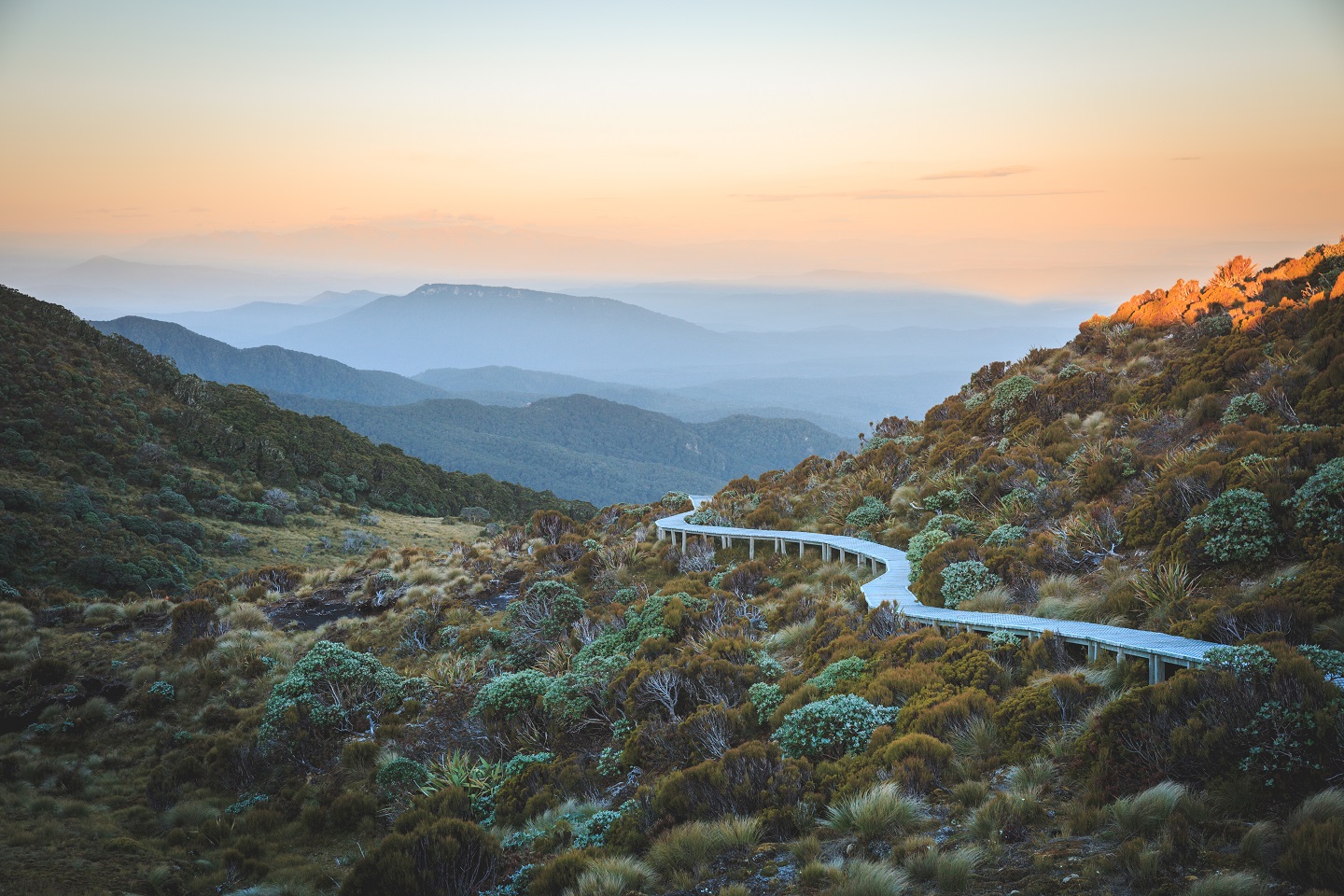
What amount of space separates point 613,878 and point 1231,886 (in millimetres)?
4115

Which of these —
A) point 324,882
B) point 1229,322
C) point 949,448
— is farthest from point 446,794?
point 1229,322

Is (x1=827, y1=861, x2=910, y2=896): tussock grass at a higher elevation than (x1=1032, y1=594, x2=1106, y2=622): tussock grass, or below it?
below

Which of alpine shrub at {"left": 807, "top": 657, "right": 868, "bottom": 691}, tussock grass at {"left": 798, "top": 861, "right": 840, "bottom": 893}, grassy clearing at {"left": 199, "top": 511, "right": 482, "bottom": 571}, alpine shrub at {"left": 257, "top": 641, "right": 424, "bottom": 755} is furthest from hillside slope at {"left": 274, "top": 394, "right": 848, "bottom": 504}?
tussock grass at {"left": 798, "top": 861, "right": 840, "bottom": 893}

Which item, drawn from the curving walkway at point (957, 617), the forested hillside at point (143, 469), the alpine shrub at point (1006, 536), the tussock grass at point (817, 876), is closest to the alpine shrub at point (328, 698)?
the curving walkway at point (957, 617)

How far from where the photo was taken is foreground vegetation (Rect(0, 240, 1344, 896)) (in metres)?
5.41

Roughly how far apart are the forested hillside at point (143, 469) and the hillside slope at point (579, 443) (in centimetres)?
8640

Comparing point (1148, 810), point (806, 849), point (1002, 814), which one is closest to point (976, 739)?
point (1002, 814)

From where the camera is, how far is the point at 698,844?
627 centimetres

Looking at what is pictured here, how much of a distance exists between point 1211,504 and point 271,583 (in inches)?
879

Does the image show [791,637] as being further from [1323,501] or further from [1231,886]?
[1231,886]

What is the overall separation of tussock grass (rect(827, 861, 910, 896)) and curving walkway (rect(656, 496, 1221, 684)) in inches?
Answer: 138

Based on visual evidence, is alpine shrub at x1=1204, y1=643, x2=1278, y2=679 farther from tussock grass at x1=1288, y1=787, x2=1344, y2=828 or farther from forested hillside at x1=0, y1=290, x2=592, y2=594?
forested hillside at x1=0, y1=290, x2=592, y2=594

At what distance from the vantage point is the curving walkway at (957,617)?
23.0 ft

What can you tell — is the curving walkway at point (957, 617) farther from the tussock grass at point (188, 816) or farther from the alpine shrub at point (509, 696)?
the tussock grass at point (188, 816)
